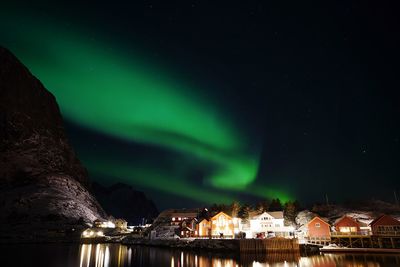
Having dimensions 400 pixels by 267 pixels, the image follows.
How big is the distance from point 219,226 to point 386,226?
48.5 m

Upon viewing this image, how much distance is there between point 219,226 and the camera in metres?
93.4

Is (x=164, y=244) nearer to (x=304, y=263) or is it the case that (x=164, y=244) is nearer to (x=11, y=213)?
(x=304, y=263)

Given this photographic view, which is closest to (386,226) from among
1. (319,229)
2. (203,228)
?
(319,229)

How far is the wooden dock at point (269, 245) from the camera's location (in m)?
62.6

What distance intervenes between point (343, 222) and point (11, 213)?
461 ft

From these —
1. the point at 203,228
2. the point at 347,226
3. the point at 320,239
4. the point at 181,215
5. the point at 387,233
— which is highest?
the point at 181,215

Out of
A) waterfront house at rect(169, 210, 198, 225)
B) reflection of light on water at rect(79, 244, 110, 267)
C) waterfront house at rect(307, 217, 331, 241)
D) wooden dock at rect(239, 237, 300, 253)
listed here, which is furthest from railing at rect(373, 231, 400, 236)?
waterfront house at rect(169, 210, 198, 225)

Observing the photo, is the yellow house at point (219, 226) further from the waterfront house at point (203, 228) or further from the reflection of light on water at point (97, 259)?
the reflection of light on water at point (97, 259)

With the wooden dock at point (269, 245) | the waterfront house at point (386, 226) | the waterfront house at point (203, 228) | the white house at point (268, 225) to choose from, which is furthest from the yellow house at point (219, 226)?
the waterfront house at point (386, 226)

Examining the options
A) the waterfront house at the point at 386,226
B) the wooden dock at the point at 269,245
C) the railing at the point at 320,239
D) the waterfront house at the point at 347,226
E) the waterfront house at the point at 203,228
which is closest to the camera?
the wooden dock at the point at 269,245

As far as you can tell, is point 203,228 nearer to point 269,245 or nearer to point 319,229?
point 269,245

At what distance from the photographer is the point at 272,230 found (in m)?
92.0

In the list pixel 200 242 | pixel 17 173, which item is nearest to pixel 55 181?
pixel 17 173

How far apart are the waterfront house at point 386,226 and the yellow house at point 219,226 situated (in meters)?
41.6
